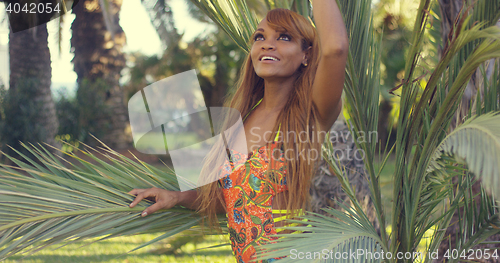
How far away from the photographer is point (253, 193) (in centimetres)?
141

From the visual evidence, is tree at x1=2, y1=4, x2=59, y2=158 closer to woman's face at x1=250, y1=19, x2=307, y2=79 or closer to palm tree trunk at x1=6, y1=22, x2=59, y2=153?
palm tree trunk at x1=6, y1=22, x2=59, y2=153

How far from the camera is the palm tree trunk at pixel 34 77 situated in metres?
5.96

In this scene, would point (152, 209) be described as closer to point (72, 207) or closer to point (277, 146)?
point (72, 207)

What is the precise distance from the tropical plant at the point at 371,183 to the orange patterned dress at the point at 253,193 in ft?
0.41

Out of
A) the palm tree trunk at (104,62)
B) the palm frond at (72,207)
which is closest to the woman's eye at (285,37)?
the palm frond at (72,207)

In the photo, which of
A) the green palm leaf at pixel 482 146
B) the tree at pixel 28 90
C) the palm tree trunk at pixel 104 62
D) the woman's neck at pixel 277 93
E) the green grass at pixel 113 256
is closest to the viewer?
the green palm leaf at pixel 482 146

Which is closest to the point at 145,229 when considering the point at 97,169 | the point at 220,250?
the point at 97,169

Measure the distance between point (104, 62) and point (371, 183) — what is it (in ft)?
25.3

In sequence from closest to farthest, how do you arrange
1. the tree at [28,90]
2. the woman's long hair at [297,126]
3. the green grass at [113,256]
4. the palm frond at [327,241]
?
1. the palm frond at [327,241]
2. the woman's long hair at [297,126]
3. the green grass at [113,256]
4. the tree at [28,90]

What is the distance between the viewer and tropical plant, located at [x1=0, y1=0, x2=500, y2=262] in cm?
119

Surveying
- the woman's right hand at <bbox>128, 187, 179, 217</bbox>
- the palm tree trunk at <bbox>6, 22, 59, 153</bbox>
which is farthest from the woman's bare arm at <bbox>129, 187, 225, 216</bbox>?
the palm tree trunk at <bbox>6, 22, 59, 153</bbox>

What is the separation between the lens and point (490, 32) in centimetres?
101

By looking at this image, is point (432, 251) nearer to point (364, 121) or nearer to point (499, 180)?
point (364, 121)

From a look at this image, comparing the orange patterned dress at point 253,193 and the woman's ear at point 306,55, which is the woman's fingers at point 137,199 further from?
the woman's ear at point 306,55
